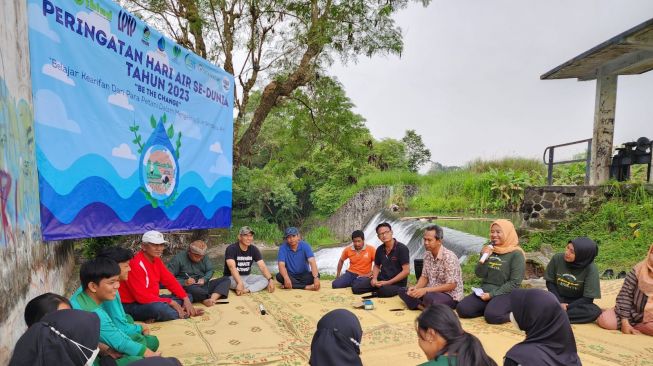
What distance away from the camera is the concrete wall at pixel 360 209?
14953 millimetres

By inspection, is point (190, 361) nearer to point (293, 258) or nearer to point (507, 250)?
point (293, 258)

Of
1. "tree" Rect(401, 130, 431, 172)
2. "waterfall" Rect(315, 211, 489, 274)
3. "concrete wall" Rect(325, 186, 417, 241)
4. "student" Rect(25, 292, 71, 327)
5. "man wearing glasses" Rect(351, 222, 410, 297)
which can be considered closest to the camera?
"student" Rect(25, 292, 71, 327)

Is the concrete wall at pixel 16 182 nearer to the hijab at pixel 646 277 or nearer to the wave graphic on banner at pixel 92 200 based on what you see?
the wave graphic on banner at pixel 92 200

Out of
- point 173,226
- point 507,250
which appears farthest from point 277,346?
point 507,250

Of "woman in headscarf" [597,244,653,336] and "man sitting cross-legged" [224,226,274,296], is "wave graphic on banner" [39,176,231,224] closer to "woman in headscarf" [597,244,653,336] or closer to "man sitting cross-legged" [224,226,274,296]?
"man sitting cross-legged" [224,226,274,296]

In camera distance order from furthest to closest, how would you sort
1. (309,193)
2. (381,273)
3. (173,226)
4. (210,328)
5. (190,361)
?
(309,193) → (381,273) → (173,226) → (210,328) → (190,361)

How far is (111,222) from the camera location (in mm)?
2877

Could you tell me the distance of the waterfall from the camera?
23.3 feet

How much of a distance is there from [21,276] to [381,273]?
3349 mm

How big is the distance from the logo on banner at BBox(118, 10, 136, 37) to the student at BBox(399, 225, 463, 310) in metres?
2.96

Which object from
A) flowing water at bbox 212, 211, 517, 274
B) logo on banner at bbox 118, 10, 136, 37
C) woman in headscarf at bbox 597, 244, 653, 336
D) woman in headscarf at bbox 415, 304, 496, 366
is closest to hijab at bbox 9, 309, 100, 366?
woman in headscarf at bbox 415, 304, 496, 366

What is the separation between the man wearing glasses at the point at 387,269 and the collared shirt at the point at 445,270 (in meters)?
0.50

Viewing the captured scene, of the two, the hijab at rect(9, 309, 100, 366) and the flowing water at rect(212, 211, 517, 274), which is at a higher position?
the hijab at rect(9, 309, 100, 366)

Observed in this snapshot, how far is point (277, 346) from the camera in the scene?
9.45 feet
